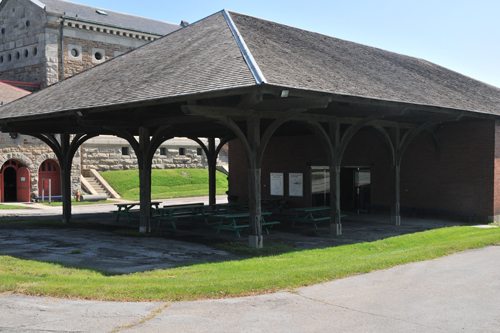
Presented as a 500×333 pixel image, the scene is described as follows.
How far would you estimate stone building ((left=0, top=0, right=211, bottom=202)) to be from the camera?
91.5ft

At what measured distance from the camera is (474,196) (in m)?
17.6

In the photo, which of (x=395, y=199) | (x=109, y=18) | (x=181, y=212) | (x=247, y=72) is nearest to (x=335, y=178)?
(x=395, y=199)

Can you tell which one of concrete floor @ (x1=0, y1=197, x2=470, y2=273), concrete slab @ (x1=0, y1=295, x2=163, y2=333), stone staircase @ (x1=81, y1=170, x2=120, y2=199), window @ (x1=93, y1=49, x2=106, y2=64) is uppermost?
window @ (x1=93, y1=49, x2=106, y2=64)

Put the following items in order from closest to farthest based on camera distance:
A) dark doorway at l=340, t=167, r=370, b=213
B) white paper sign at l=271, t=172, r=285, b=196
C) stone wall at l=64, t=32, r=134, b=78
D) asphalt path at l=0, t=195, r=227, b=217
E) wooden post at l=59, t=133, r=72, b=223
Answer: wooden post at l=59, t=133, r=72, b=223 < dark doorway at l=340, t=167, r=370, b=213 < asphalt path at l=0, t=195, r=227, b=217 < white paper sign at l=271, t=172, r=285, b=196 < stone wall at l=64, t=32, r=134, b=78

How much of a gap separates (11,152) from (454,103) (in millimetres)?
21394

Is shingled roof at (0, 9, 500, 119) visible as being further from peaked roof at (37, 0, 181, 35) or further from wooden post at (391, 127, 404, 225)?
peaked roof at (37, 0, 181, 35)

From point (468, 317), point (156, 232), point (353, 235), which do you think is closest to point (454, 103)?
point (353, 235)

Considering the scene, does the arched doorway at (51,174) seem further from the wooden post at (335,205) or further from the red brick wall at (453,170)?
the wooden post at (335,205)

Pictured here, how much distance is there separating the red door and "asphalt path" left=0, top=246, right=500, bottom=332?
73.5 ft

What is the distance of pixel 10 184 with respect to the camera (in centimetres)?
2825

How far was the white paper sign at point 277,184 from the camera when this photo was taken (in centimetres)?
2319

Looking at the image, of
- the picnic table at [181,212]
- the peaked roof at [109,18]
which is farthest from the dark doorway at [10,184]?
the picnic table at [181,212]

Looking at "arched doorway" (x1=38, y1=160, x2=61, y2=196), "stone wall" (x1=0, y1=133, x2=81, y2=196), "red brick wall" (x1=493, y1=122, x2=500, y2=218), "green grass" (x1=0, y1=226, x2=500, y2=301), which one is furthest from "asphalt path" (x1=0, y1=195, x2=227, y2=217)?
"red brick wall" (x1=493, y1=122, x2=500, y2=218)

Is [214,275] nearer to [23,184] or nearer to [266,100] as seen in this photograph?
[266,100]
